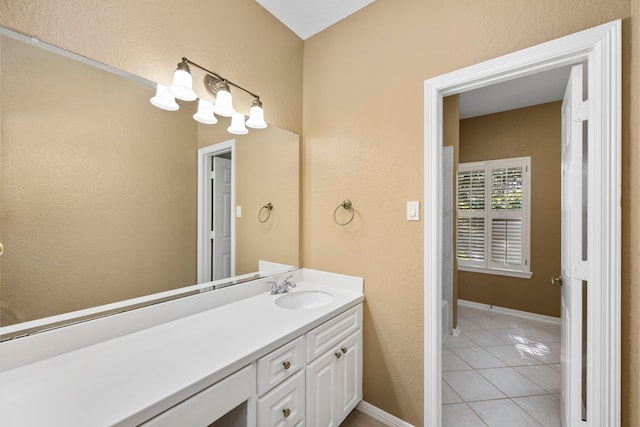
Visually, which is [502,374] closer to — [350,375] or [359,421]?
[359,421]

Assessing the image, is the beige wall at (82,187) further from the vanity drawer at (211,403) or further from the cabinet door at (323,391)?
the cabinet door at (323,391)

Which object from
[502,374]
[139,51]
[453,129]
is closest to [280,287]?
[139,51]

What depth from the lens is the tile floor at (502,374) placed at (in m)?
1.75

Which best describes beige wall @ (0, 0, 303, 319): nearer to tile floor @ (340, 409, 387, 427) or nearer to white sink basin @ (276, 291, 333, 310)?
white sink basin @ (276, 291, 333, 310)

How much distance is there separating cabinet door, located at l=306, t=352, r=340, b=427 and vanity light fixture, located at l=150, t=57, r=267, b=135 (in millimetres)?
1399

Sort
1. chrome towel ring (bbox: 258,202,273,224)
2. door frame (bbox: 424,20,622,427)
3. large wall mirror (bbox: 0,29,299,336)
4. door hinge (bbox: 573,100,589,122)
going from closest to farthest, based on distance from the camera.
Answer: large wall mirror (bbox: 0,29,299,336) < door frame (bbox: 424,20,622,427) < door hinge (bbox: 573,100,589,122) < chrome towel ring (bbox: 258,202,273,224)

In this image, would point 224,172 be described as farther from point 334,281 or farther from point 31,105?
point 334,281

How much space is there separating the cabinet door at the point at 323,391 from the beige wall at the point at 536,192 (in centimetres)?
315

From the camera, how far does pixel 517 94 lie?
9.73 feet

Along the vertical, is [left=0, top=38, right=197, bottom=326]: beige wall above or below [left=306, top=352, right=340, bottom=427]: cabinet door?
above

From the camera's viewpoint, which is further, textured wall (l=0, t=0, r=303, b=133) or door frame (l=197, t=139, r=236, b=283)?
door frame (l=197, t=139, r=236, b=283)

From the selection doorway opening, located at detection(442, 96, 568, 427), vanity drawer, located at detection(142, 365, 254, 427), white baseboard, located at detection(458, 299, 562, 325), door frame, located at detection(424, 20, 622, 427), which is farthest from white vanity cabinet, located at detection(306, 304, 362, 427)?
white baseboard, located at detection(458, 299, 562, 325)

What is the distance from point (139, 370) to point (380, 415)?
1486 mm

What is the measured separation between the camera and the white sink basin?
1709mm
